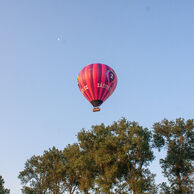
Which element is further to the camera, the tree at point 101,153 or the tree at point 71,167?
the tree at point 71,167

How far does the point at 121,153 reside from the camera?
39.7 metres

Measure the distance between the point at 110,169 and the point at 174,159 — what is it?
10445 mm

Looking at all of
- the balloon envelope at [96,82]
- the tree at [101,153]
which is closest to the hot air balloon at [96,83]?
the balloon envelope at [96,82]

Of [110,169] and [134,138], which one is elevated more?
[134,138]

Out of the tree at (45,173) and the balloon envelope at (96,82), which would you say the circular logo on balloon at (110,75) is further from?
the tree at (45,173)

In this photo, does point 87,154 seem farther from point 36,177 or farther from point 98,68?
point 36,177

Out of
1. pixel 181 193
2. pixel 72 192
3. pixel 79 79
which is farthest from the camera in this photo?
pixel 72 192

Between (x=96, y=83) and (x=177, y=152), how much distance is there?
1754 cm

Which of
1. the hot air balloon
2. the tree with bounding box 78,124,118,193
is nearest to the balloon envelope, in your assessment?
the hot air balloon

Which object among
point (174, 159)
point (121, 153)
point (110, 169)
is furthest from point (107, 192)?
point (174, 159)

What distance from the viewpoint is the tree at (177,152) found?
38.6m

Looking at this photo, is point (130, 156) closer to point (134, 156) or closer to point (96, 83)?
point (134, 156)

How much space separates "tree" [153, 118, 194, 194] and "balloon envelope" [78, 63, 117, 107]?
11553 millimetres

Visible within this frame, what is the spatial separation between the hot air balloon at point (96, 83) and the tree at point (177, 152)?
11.5 m
